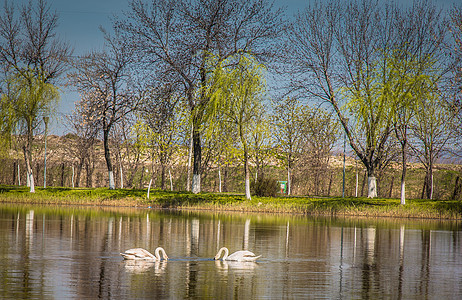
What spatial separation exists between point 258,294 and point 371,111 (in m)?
34.2

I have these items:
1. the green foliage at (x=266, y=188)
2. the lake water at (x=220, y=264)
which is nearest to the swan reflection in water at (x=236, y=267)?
the lake water at (x=220, y=264)

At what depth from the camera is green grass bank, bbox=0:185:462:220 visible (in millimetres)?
37719

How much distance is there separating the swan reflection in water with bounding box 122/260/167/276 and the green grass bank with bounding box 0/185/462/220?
24.8 m

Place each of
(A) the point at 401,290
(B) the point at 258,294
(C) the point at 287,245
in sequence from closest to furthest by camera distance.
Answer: (B) the point at 258,294 < (A) the point at 401,290 < (C) the point at 287,245

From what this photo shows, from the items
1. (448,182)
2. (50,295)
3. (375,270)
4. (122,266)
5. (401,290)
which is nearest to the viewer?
(50,295)

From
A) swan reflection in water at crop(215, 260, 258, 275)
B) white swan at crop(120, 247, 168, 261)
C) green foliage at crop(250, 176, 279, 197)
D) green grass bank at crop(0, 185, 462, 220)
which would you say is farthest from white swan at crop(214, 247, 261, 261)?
green foliage at crop(250, 176, 279, 197)

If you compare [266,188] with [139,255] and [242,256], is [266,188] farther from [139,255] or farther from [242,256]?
[139,255]

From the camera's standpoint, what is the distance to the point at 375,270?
1446cm

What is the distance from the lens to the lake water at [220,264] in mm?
10820

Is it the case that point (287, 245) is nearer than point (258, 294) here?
No

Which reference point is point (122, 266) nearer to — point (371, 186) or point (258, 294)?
point (258, 294)

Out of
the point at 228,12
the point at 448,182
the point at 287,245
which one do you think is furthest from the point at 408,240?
the point at 448,182

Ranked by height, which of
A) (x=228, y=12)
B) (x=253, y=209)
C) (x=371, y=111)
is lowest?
(x=253, y=209)

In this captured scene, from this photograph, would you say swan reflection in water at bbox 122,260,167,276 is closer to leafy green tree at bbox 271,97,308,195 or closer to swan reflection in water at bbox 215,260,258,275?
swan reflection in water at bbox 215,260,258,275
